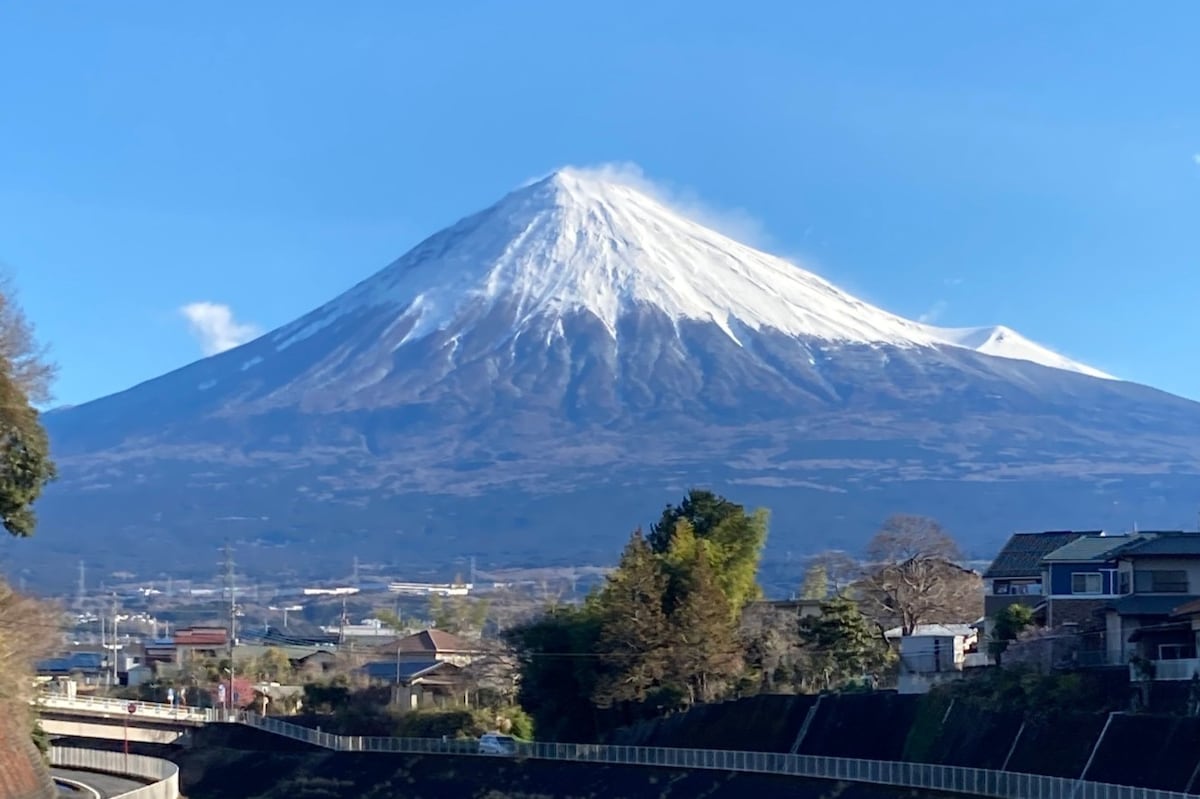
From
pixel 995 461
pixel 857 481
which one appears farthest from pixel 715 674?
pixel 995 461

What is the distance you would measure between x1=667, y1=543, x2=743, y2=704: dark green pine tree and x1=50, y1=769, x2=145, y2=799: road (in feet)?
45.1

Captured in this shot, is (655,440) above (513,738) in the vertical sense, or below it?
above

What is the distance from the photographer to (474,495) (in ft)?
616

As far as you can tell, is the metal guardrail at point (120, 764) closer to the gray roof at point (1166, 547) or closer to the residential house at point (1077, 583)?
the residential house at point (1077, 583)

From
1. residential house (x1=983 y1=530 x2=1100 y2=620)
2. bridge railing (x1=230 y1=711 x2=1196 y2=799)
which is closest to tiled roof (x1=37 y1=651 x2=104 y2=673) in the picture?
bridge railing (x1=230 y1=711 x2=1196 y2=799)

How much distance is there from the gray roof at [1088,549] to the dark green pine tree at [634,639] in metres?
10.1

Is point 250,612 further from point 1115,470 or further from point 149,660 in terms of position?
point 1115,470

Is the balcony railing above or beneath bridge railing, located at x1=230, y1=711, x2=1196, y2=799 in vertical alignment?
above

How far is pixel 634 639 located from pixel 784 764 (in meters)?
9.14

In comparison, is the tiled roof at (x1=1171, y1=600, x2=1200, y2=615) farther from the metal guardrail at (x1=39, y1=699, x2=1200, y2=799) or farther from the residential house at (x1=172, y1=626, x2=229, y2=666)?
the residential house at (x1=172, y1=626, x2=229, y2=666)

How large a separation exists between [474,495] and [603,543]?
22.2 meters

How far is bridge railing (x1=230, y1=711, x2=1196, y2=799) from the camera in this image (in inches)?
1273

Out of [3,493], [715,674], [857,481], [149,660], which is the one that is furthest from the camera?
[857,481]

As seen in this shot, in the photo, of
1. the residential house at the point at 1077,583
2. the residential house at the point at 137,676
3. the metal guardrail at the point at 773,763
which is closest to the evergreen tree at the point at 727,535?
the metal guardrail at the point at 773,763
